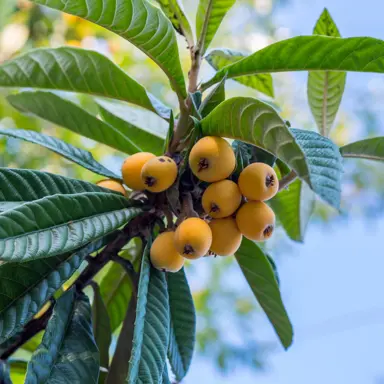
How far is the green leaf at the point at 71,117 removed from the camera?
0.85 metres

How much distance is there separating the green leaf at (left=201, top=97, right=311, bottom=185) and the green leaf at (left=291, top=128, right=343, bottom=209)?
16mm

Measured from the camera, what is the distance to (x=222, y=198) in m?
0.61

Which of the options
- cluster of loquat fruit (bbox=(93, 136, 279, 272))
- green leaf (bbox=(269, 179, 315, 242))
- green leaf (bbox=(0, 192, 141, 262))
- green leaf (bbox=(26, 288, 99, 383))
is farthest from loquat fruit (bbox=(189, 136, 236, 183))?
green leaf (bbox=(269, 179, 315, 242))

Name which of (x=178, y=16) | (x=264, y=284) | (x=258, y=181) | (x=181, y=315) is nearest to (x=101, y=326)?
(x=181, y=315)

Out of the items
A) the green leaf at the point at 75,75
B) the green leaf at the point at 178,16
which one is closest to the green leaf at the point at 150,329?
the green leaf at the point at 75,75

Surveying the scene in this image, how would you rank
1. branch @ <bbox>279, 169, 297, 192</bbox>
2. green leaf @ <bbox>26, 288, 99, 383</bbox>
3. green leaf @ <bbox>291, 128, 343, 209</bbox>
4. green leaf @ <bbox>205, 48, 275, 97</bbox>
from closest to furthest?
green leaf @ <bbox>291, 128, 343, 209</bbox>, green leaf @ <bbox>26, 288, 99, 383</bbox>, branch @ <bbox>279, 169, 297, 192</bbox>, green leaf @ <bbox>205, 48, 275, 97</bbox>

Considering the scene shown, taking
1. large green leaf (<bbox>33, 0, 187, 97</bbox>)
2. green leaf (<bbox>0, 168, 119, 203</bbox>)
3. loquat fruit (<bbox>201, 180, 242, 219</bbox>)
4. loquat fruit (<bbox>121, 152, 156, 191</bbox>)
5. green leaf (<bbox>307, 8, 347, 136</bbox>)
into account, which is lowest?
green leaf (<bbox>0, 168, 119, 203</bbox>)

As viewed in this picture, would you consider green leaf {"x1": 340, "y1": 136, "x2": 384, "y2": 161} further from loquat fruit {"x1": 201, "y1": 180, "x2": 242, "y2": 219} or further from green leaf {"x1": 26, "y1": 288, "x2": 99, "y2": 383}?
green leaf {"x1": 26, "y1": 288, "x2": 99, "y2": 383}

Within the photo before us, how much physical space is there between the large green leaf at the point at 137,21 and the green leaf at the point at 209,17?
0.11 metres

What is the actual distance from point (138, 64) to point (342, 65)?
1.66 m

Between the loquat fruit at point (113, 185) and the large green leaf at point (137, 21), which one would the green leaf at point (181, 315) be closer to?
the loquat fruit at point (113, 185)

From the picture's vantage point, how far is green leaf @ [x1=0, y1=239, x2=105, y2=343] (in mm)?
601

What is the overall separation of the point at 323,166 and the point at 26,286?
344mm

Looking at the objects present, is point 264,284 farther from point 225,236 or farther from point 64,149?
point 64,149
